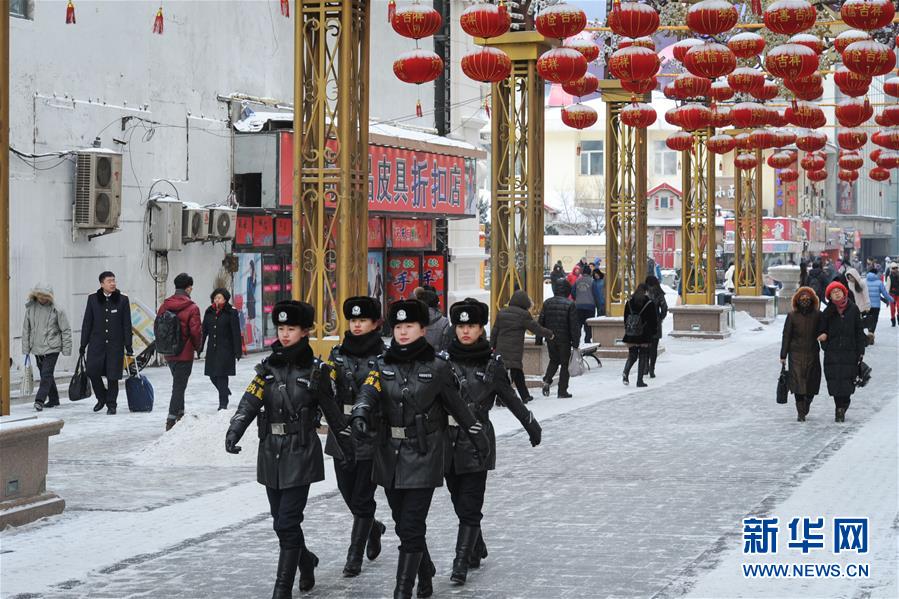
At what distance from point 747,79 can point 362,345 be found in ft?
41.3

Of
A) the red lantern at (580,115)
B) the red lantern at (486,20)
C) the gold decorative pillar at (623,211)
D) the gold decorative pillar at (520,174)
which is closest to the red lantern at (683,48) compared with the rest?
the gold decorative pillar at (520,174)

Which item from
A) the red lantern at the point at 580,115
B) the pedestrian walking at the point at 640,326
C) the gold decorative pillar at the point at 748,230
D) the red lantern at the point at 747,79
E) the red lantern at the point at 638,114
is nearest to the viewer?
the red lantern at the point at 747,79

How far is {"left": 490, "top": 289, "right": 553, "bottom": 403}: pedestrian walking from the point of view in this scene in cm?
1803

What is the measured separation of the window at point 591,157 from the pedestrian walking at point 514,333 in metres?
63.8

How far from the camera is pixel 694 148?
105 ft

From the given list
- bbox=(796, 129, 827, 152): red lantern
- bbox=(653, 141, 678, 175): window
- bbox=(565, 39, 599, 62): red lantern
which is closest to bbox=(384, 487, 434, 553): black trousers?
bbox=(565, 39, 599, 62): red lantern

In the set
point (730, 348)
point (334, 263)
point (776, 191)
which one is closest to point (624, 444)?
point (334, 263)

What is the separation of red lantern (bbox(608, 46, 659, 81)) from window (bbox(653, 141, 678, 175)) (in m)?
63.7

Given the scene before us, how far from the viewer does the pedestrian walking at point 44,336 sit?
1739 cm

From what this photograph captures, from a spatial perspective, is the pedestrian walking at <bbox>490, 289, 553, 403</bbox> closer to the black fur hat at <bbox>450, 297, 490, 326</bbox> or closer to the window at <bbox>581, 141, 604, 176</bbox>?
the black fur hat at <bbox>450, 297, 490, 326</bbox>

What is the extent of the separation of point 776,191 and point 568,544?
67941 mm

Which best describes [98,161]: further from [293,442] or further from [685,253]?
[685,253]

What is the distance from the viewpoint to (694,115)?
23078mm

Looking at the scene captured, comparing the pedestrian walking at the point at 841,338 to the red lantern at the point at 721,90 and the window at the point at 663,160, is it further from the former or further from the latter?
the window at the point at 663,160
